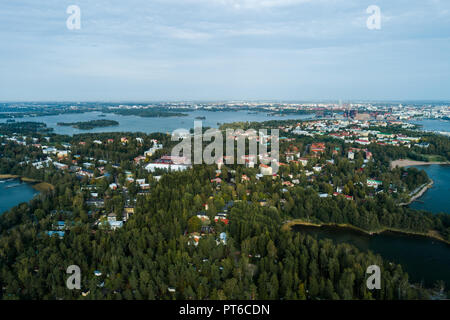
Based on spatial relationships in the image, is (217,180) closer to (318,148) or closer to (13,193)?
(13,193)

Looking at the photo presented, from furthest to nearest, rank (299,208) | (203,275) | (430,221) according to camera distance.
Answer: (299,208)
(430,221)
(203,275)

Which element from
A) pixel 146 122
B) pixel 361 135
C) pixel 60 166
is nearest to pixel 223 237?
pixel 60 166

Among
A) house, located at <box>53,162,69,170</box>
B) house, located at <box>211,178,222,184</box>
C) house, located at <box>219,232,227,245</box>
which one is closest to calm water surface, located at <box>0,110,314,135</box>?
house, located at <box>53,162,69,170</box>

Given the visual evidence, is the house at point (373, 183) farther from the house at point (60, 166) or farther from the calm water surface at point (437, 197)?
the house at point (60, 166)

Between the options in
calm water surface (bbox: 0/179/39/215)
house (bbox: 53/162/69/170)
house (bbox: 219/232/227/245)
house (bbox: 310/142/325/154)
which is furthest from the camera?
house (bbox: 310/142/325/154)

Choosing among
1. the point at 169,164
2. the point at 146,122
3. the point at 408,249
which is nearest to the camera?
the point at 408,249

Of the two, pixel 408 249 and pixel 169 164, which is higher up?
pixel 169 164

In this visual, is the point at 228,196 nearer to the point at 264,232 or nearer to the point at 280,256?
the point at 264,232

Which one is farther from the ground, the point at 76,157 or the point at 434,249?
the point at 76,157

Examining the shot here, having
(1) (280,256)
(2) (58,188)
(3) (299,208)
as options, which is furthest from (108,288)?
(2) (58,188)

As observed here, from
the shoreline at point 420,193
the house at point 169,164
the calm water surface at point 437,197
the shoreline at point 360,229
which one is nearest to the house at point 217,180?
the house at point 169,164

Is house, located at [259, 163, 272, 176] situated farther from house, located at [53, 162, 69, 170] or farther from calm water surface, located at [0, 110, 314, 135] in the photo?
calm water surface, located at [0, 110, 314, 135]
